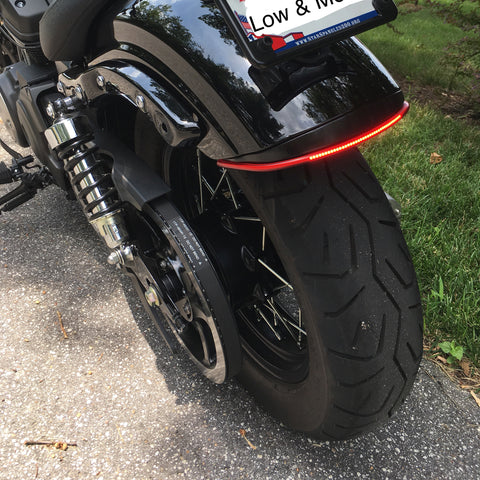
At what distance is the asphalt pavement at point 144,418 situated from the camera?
1.16 metres

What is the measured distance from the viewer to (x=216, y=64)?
2.72 feet

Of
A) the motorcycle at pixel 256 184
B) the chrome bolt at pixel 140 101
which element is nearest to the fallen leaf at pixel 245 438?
the motorcycle at pixel 256 184

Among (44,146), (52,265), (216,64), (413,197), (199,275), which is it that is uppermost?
(216,64)

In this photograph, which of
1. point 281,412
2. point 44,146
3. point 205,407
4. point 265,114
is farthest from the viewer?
point 44,146

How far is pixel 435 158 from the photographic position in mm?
2467

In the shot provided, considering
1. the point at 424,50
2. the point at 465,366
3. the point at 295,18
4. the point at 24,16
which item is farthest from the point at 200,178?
the point at 424,50

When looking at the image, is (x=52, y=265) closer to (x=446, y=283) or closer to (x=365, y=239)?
(x=365, y=239)

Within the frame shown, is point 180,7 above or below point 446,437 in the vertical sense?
above

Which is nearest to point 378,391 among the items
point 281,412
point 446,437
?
point 281,412

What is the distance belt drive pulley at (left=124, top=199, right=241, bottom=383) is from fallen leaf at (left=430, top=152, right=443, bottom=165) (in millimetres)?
1778

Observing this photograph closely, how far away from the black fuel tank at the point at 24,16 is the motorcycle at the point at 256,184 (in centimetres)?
49

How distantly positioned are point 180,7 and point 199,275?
566 millimetres

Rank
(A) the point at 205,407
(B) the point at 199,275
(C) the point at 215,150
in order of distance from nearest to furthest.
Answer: (C) the point at 215,150 < (B) the point at 199,275 < (A) the point at 205,407

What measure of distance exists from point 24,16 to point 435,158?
2060mm
